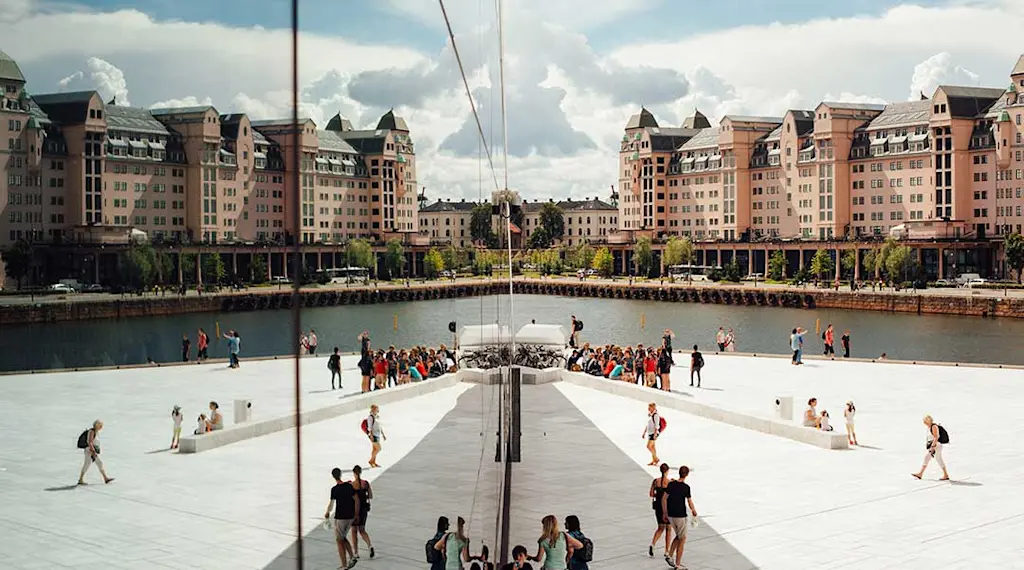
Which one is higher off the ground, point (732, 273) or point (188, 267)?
point (732, 273)

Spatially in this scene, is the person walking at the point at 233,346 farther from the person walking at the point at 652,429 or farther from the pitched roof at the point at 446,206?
the person walking at the point at 652,429

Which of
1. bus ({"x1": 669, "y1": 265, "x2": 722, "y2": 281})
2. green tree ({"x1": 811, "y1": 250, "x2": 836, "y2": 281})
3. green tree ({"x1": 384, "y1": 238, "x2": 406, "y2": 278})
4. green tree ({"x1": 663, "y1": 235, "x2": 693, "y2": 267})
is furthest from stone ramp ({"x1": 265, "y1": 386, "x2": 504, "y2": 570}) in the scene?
green tree ({"x1": 663, "y1": 235, "x2": 693, "y2": 267})

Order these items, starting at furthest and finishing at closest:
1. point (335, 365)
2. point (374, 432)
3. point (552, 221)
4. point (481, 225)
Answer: point (552, 221)
point (481, 225)
point (335, 365)
point (374, 432)

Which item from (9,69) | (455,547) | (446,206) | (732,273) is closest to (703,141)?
(732,273)

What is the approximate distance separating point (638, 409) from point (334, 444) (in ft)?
75.5

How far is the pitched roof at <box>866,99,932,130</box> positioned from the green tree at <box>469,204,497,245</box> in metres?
110

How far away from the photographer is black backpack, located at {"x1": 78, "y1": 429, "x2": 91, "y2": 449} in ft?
6.25

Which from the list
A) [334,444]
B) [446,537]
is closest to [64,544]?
[334,444]

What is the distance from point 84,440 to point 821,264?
115 metres

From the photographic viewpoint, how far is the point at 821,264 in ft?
368

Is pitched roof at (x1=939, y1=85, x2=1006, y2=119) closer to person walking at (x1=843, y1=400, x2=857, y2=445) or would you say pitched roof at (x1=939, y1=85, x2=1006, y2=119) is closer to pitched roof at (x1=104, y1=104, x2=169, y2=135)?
person walking at (x1=843, y1=400, x2=857, y2=445)

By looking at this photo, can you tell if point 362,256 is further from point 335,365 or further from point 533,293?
point 533,293

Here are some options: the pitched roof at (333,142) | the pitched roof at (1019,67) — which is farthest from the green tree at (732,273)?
the pitched roof at (333,142)

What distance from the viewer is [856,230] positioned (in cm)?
11875
